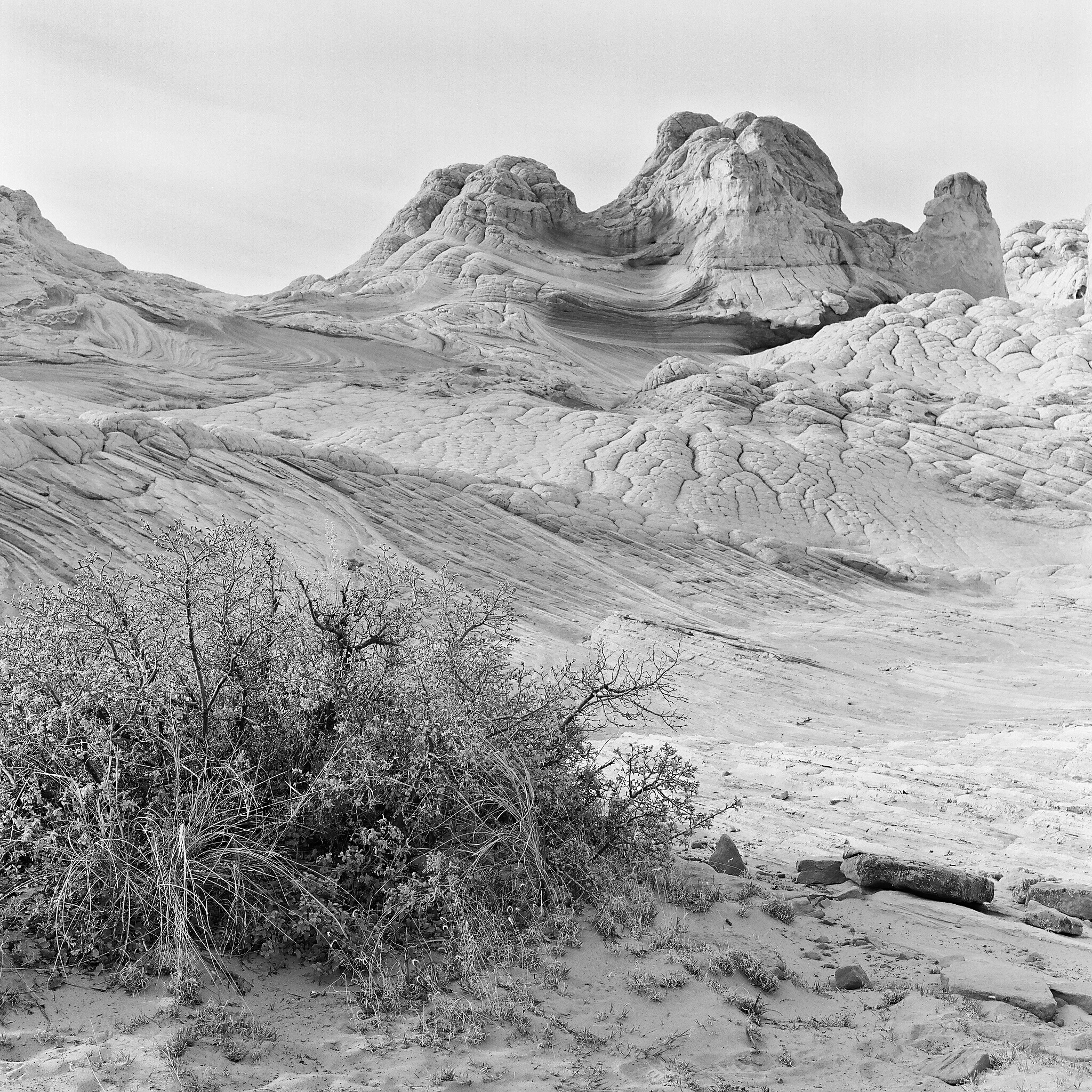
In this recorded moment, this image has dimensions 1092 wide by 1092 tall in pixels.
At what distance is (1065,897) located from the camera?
546 cm

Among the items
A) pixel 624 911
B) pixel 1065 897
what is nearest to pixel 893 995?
pixel 624 911

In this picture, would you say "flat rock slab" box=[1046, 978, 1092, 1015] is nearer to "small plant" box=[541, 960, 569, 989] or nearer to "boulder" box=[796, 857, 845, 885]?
"boulder" box=[796, 857, 845, 885]

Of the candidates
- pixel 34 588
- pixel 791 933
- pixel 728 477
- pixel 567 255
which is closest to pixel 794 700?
pixel 791 933

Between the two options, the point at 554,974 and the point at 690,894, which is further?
the point at 690,894

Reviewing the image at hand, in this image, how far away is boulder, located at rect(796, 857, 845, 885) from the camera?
18.9 feet

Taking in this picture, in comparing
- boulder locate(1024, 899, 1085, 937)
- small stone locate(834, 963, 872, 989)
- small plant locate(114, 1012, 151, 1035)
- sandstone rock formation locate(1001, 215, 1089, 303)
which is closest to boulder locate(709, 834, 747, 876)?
small stone locate(834, 963, 872, 989)

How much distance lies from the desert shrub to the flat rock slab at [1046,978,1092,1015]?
→ 1871mm

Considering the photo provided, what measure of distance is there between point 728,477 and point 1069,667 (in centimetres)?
951

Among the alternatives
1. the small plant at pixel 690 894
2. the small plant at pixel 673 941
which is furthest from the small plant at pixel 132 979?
the small plant at pixel 690 894

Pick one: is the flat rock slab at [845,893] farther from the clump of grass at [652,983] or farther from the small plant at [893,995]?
the clump of grass at [652,983]

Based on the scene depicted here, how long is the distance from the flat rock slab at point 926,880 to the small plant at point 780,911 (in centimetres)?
57

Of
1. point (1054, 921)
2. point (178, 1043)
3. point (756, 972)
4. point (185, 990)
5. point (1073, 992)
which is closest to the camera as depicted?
point (178, 1043)

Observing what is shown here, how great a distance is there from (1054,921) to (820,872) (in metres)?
1.16

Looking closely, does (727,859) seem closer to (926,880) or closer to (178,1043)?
(926,880)
